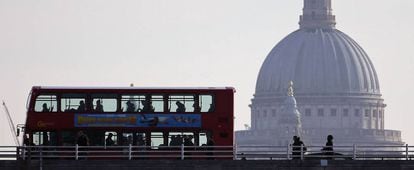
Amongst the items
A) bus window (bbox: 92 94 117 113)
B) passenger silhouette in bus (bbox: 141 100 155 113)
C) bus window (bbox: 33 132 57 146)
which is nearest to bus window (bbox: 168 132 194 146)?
passenger silhouette in bus (bbox: 141 100 155 113)

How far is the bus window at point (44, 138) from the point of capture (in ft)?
290

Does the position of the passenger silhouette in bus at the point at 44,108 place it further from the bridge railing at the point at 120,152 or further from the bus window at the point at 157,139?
the bus window at the point at 157,139

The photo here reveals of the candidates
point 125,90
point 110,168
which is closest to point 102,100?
point 125,90

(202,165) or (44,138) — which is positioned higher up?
(44,138)

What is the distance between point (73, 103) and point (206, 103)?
505 cm

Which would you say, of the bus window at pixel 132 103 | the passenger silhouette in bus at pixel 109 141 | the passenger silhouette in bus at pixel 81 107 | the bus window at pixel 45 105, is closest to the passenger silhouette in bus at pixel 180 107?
the bus window at pixel 132 103

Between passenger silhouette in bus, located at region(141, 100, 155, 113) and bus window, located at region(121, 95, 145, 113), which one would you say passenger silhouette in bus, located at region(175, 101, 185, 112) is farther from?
bus window, located at region(121, 95, 145, 113)

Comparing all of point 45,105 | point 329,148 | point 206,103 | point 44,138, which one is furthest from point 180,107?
point 329,148

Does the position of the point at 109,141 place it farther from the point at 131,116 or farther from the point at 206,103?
the point at 206,103

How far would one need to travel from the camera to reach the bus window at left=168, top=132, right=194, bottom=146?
8819 centimetres

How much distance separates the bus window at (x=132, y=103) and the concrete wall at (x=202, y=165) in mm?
5379

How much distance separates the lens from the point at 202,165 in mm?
83188

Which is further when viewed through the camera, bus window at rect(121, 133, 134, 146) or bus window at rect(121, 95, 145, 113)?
bus window at rect(121, 133, 134, 146)

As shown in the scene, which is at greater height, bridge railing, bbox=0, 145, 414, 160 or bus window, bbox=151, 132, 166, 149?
bus window, bbox=151, 132, 166, 149
